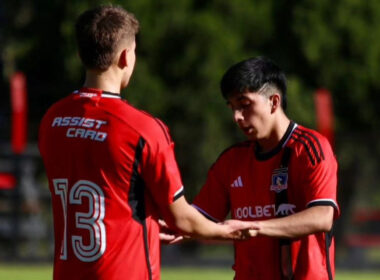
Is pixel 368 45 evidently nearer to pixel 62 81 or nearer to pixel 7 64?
pixel 62 81

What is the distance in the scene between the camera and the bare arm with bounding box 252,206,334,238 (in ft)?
16.7

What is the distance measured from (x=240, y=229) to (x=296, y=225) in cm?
28

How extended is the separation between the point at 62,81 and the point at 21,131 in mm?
4255

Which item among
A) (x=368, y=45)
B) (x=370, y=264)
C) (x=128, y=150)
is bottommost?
(x=370, y=264)

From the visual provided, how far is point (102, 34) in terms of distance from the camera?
4.62 metres

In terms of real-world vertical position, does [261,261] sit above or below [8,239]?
above

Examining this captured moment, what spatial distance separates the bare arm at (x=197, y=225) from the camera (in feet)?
15.5

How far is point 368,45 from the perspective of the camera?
21219 mm

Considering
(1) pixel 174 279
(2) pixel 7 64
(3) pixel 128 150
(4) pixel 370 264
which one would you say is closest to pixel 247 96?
(3) pixel 128 150

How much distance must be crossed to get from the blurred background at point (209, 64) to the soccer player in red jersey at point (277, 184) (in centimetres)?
1182

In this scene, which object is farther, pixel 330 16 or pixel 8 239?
pixel 330 16

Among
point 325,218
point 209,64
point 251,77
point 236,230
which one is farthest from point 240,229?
point 209,64

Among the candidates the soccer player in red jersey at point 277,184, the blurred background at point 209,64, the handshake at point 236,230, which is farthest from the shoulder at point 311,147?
the blurred background at point 209,64

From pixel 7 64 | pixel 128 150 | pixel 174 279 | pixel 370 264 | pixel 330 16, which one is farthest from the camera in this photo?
pixel 7 64
